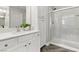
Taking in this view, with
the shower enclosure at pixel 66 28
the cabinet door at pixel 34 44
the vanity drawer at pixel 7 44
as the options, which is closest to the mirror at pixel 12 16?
the cabinet door at pixel 34 44

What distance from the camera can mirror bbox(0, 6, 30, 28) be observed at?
1738 mm

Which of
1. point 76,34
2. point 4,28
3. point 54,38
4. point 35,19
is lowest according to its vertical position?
point 54,38

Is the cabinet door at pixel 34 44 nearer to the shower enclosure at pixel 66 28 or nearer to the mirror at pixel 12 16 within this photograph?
the mirror at pixel 12 16

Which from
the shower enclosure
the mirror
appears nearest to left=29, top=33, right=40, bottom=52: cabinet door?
the mirror

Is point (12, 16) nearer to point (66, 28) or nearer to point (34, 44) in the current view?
point (34, 44)

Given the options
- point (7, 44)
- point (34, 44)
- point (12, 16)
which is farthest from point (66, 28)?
point (7, 44)

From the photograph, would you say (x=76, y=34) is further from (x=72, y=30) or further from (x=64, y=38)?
(x=64, y=38)

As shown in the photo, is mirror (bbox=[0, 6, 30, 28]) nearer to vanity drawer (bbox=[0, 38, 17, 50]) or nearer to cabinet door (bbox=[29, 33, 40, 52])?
cabinet door (bbox=[29, 33, 40, 52])

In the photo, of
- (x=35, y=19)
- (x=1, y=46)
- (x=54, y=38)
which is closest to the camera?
(x=1, y=46)

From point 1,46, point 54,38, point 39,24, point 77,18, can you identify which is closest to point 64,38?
point 54,38

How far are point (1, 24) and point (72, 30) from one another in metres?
2.13

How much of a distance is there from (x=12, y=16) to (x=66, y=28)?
187cm

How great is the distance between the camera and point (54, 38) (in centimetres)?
335

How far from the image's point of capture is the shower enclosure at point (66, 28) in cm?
268
